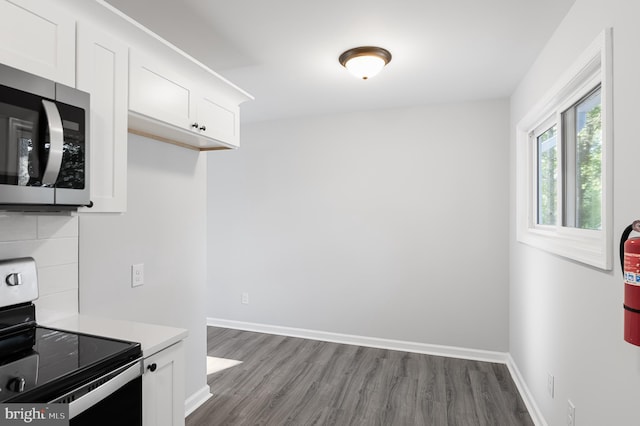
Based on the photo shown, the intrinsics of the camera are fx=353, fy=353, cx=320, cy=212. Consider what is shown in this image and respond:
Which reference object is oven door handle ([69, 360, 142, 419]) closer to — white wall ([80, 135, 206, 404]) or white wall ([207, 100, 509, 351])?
white wall ([80, 135, 206, 404])

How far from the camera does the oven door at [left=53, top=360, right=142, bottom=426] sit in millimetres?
1108

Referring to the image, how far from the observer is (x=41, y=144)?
4.06ft

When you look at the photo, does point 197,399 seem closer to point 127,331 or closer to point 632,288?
point 127,331

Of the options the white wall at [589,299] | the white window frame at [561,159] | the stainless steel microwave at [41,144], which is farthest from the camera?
the white window frame at [561,159]

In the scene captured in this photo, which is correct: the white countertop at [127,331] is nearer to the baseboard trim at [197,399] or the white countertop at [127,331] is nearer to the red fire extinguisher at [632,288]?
the baseboard trim at [197,399]

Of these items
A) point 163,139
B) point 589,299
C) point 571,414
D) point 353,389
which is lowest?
point 353,389

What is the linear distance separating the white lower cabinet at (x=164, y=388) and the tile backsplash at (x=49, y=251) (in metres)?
0.62

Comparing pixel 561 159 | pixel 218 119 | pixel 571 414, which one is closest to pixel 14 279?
pixel 218 119

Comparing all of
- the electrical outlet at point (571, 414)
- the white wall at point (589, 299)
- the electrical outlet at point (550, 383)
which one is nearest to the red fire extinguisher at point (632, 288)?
the white wall at point (589, 299)

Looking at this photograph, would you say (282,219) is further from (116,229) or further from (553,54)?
(553,54)

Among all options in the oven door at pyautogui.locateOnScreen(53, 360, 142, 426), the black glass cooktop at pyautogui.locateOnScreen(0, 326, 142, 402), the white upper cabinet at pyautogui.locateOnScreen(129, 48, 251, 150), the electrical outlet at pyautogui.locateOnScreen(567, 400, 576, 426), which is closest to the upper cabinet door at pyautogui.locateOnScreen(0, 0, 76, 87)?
the white upper cabinet at pyautogui.locateOnScreen(129, 48, 251, 150)

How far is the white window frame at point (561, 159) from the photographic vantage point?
1435 mm

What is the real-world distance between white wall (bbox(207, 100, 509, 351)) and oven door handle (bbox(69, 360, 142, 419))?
2782 mm

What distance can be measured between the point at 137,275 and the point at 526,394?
2878 millimetres
